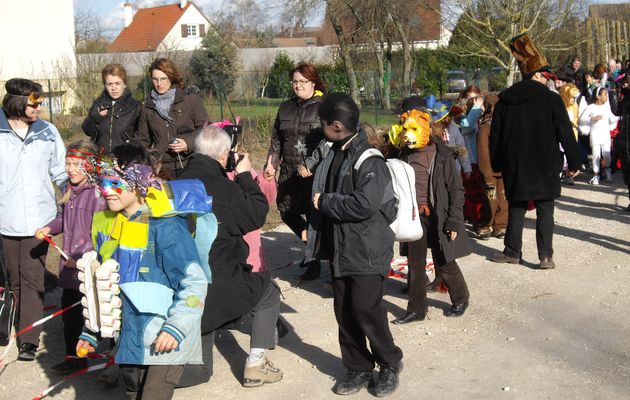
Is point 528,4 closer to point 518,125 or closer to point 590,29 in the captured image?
point 590,29

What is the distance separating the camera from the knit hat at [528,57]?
8.41 m

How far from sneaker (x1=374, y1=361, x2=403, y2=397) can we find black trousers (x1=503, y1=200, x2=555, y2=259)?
3615mm

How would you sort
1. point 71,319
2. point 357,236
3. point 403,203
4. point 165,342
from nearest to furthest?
1. point 165,342
2. point 357,236
3. point 403,203
4. point 71,319

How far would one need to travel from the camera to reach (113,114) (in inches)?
290

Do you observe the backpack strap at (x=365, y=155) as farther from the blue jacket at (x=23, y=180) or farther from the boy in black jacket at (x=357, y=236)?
the blue jacket at (x=23, y=180)

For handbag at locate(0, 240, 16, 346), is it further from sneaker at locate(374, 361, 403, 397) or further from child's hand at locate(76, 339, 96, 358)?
sneaker at locate(374, 361, 403, 397)

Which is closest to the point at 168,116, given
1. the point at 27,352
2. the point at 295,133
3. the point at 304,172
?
the point at 295,133

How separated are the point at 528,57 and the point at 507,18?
10977 mm

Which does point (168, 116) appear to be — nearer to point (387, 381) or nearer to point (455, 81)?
point (387, 381)

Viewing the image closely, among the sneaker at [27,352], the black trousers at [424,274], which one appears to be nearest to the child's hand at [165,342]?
the sneaker at [27,352]

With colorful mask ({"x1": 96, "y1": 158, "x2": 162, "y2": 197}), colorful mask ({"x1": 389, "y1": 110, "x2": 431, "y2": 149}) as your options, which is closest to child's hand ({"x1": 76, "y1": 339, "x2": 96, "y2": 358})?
colorful mask ({"x1": 96, "y1": 158, "x2": 162, "y2": 197})

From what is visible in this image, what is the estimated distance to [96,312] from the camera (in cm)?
404

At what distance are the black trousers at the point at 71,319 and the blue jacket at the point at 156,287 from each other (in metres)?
1.83

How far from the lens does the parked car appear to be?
108ft
